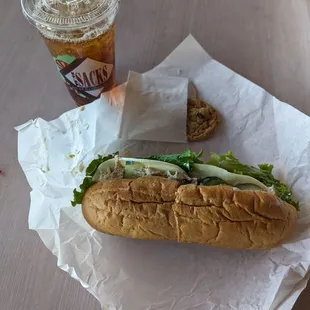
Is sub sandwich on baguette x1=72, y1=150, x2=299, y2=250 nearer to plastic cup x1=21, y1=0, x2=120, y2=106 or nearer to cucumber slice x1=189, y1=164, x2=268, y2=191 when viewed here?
cucumber slice x1=189, y1=164, x2=268, y2=191

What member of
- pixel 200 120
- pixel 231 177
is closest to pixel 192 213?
pixel 231 177

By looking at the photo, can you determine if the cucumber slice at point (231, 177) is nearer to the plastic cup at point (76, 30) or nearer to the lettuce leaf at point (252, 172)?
the lettuce leaf at point (252, 172)

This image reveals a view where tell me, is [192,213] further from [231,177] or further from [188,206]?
[231,177]

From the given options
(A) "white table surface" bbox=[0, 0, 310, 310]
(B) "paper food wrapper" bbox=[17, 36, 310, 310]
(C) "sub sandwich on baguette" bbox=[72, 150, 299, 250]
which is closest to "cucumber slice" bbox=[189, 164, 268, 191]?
(C) "sub sandwich on baguette" bbox=[72, 150, 299, 250]

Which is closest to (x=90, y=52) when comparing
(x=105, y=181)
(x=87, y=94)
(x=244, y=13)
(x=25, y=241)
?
(x=87, y=94)

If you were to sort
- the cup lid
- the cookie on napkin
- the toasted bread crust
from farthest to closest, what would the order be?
the cookie on napkin < the cup lid < the toasted bread crust

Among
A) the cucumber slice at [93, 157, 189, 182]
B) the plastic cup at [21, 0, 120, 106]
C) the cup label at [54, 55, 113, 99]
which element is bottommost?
the cucumber slice at [93, 157, 189, 182]

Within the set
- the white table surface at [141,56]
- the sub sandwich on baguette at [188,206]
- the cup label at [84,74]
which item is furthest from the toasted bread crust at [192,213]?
the cup label at [84,74]
